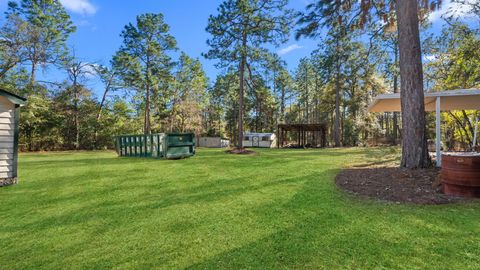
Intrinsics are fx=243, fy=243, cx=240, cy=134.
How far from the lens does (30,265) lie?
222 cm

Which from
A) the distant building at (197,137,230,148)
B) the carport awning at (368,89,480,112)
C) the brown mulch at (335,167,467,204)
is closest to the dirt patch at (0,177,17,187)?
the brown mulch at (335,167,467,204)

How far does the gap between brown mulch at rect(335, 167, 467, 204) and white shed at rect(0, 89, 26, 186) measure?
7.35 meters

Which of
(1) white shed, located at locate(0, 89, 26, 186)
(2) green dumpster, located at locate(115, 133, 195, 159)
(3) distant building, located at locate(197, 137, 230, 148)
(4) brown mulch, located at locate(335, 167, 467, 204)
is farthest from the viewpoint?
(3) distant building, located at locate(197, 137, 230, 148)

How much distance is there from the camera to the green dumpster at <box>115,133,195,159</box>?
35.0ft

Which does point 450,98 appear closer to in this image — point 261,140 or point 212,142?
point 261,140

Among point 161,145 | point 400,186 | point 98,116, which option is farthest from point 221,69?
point 98,116

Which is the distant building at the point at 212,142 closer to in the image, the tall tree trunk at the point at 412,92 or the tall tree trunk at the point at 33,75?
the tall tree trunk at the point at 33,75

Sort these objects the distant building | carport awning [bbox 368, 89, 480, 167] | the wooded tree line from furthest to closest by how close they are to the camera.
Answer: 1. the distant building
2. the wooded tree line
3. carport awning [bbox 368, 89, 480, 167]

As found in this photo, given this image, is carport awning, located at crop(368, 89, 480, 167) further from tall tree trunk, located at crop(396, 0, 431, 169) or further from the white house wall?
the white house wall

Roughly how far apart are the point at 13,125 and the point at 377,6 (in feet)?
34.5

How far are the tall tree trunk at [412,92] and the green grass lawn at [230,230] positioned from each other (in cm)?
226

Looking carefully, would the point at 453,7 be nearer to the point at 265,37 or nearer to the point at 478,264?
the point at 265,37

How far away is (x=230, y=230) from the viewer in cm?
293

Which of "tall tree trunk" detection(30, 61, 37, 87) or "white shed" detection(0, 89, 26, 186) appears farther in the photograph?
"tall tree trunk" detection(30, 61, 37, 87)
